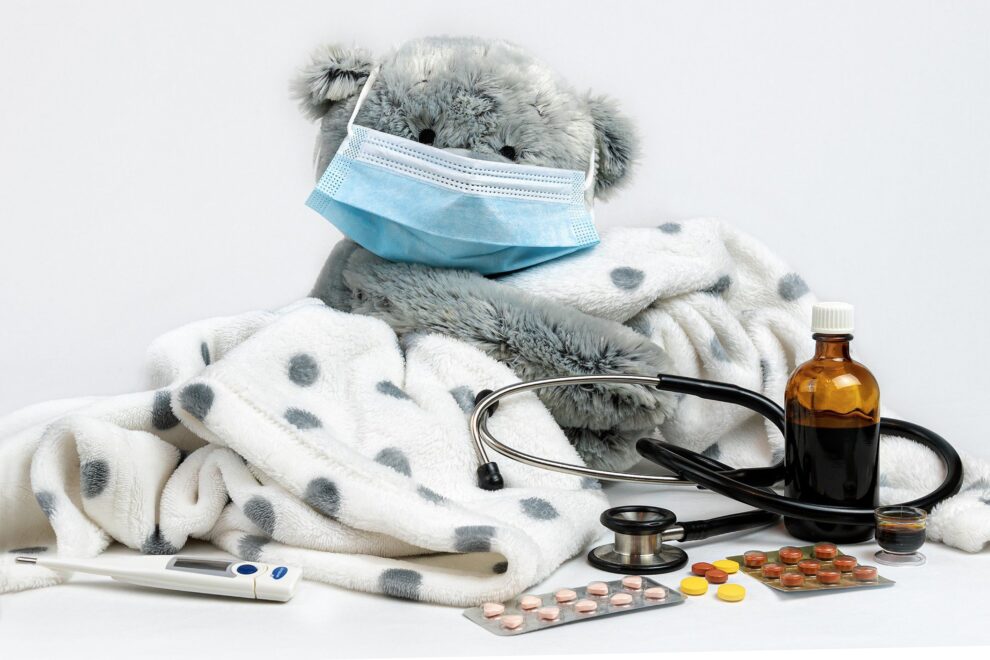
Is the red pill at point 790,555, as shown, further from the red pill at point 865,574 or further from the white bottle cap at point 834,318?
the white bottle cap at point 834,318

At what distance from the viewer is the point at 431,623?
2.88 ft

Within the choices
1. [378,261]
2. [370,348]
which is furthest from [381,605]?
[378,261]

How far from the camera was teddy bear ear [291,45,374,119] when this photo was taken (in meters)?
1.30

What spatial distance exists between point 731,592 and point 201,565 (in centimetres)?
43

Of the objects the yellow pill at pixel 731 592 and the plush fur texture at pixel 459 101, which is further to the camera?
the plush fur texture at pixel 459 101

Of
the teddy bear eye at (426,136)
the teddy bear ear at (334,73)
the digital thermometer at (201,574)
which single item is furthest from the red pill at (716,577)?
the teddy bear ear at (334,73)

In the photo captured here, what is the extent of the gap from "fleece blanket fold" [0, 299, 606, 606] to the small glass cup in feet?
0.84

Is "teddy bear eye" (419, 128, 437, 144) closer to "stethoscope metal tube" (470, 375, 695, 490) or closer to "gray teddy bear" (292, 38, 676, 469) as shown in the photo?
"gray teddy bear" (292, 38, 676, 469)

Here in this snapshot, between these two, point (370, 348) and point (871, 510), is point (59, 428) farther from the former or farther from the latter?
point (871, 510)

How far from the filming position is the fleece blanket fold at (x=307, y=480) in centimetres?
95

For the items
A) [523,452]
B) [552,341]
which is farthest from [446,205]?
[523,452]

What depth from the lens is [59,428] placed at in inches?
40.4

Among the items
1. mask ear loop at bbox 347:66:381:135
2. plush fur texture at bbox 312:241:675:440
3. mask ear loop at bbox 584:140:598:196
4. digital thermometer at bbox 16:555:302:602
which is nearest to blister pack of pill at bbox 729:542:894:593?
plush fur texture at bbox 312:241:675:440

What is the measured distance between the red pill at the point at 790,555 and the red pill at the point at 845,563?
3 cm
